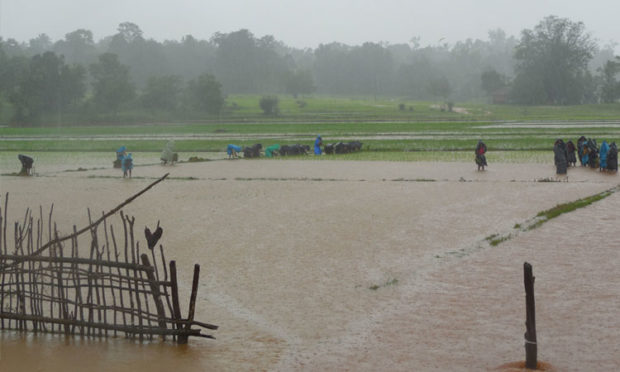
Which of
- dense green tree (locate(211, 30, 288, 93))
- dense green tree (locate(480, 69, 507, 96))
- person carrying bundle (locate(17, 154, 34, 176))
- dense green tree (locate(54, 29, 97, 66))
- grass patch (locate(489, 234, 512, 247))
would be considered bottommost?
grass patch (locate(489, 234, 512, 247))

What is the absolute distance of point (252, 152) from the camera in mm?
26891

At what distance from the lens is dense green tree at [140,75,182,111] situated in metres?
61.2

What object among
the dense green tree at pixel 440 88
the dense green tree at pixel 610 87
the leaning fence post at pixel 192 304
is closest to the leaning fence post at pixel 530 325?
the leaning fence post at pixel 192 304

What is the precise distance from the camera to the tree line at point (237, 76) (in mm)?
59250

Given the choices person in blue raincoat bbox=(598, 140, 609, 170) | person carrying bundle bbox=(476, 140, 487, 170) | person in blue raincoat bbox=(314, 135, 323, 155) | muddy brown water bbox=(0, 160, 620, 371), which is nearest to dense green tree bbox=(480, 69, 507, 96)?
person in blue raincoat bbox=(314, 135, 323, 155)

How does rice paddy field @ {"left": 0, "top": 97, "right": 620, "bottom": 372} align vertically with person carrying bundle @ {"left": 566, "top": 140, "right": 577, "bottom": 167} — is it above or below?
below

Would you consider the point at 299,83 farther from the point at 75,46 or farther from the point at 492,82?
the point at 75,46

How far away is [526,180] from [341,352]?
1282 centimetres

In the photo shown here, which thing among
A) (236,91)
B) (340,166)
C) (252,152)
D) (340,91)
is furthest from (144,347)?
(340,91)

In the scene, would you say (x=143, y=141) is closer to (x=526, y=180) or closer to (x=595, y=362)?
(x=526, y=180)

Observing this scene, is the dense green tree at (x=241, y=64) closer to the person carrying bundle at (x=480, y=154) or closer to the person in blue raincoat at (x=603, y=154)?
the person carrying bundle at (x=480, y=154)

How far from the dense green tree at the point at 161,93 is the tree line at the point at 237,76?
95 mm

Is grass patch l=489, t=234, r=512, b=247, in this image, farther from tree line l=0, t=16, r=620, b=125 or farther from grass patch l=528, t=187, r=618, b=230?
tree line l=0, t=16, r=620, b=125

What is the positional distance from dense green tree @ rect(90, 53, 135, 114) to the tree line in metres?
0.10
